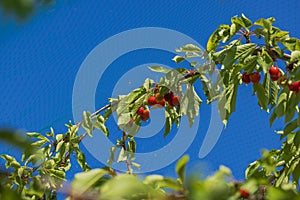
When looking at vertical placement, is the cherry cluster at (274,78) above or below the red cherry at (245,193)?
above

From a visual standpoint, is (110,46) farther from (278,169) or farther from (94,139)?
(278,169)

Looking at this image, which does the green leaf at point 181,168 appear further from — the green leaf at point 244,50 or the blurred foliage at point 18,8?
the green leaf at point 244,50

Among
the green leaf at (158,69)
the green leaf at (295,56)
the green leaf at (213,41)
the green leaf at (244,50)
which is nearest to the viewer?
the green leaf at (295,56)

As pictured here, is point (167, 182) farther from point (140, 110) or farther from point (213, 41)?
point (140, 110)

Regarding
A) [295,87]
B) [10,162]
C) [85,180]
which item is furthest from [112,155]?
[85,180]

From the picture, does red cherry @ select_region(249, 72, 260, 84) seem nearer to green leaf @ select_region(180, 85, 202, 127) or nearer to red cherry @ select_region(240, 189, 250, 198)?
green leaf @ select_region(180, 85, 202, 127)

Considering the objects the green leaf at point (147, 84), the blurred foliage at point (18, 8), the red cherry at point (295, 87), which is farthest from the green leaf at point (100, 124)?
the blurred foliage at point (18, 8)

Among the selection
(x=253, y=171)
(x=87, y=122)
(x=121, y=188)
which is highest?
(x=87, y=122)

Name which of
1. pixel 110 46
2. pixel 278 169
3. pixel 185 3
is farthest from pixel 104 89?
pixel 278 169

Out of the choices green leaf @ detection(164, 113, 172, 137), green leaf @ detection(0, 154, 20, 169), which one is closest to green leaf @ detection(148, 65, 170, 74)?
green leaf @ detection(164, 113, 172, 137)

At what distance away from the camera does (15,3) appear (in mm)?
251

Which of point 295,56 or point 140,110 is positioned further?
point 140,110

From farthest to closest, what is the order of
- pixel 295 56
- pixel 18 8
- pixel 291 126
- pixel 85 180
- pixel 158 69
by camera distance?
pixel 158 69
pixel 291 126
pixel 295 56
pixel 85 180
pixel 18 8

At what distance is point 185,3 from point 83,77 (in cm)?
69
